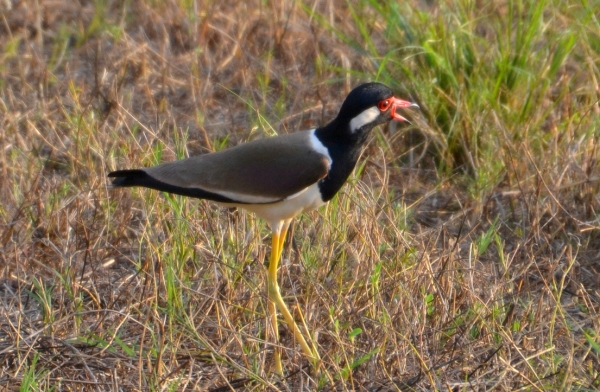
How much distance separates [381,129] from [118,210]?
1.40 m

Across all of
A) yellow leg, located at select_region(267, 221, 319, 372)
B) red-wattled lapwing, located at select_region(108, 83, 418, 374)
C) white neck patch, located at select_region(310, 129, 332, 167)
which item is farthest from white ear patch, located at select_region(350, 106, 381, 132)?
yellow leg, located at select_region(267, 221, 319, 372)

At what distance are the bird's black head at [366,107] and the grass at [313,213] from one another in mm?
317

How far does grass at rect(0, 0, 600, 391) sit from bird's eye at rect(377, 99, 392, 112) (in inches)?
13.6

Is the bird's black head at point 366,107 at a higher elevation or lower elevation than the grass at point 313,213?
higher

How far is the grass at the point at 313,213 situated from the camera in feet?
10.1

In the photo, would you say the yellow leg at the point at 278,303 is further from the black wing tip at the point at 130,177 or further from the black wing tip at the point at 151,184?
the black wing tip at the point at 130,177

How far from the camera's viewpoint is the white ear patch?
3.33 m

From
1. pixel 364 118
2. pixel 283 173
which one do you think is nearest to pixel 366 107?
pixel 364 118

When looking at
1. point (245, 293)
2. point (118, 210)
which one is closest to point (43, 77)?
point (118, 210)

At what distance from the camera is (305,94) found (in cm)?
530

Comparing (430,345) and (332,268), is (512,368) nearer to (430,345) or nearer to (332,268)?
(430,345)

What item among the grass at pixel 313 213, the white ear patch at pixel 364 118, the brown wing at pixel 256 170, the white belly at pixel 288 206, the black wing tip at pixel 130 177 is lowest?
the grass at pixel 313 213

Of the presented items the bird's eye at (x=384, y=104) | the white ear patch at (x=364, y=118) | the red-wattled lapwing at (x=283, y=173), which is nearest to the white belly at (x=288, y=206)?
the red-wattled lapwing at (x=283, y=173)

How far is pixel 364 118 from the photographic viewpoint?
334 cm
